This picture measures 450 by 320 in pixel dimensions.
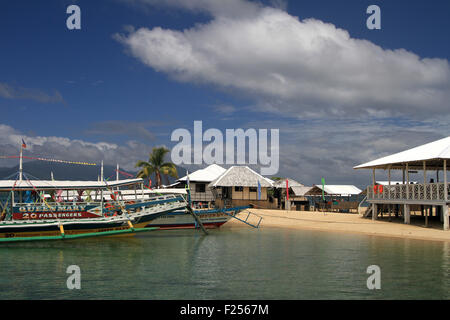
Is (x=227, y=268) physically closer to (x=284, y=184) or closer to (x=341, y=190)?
(x=284, y=184)

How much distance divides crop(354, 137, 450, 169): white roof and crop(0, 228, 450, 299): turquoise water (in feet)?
17.7

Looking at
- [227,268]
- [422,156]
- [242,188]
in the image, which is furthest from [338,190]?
[227,268]

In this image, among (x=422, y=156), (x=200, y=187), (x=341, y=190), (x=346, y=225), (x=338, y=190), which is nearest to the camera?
(x=422, y=156)

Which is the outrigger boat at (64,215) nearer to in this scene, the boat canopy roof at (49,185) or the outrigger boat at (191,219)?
the boat canopy roof at (49,185)

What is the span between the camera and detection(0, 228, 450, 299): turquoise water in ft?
41.2

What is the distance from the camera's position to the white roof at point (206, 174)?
54.2m

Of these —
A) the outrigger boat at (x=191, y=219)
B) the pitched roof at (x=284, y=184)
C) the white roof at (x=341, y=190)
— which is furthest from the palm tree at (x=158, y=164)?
the outrigger boat at (x=191, y=219)

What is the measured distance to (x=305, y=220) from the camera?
117 feet

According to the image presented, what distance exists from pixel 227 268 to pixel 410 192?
1810 cm

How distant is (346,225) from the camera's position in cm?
3117

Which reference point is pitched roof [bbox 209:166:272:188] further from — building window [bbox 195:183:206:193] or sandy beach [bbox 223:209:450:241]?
building window [bbox 195:183:206:193]

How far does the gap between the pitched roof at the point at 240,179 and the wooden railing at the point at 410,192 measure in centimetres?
1483
